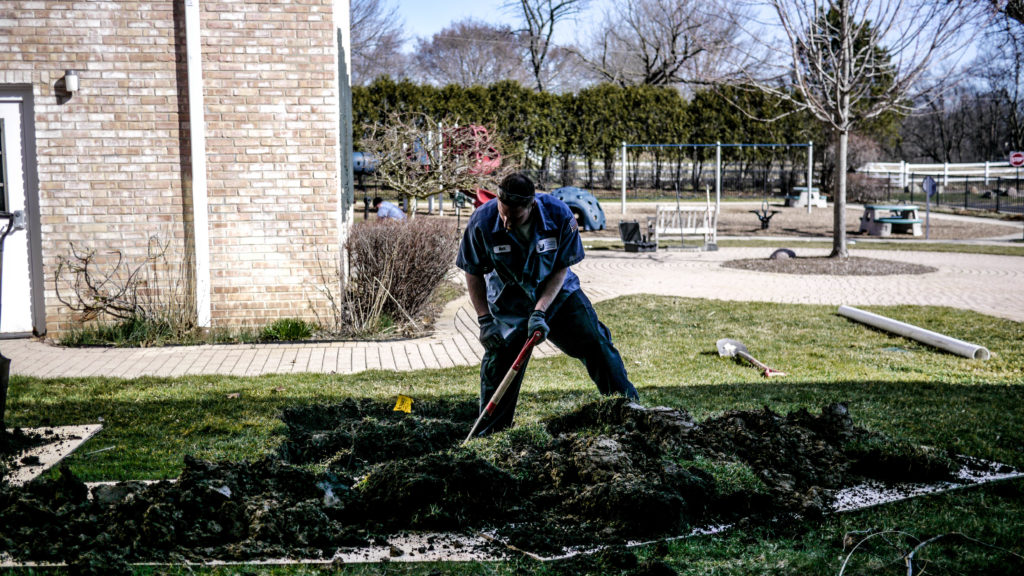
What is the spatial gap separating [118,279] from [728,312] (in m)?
6.90

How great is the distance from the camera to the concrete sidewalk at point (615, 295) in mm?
7797

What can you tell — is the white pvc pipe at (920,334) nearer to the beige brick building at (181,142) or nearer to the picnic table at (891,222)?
the beige brick building at (181,142)

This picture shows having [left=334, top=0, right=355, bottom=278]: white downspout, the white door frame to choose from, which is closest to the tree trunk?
[left=334, top=0, right=355, bottom=278]: white downspout

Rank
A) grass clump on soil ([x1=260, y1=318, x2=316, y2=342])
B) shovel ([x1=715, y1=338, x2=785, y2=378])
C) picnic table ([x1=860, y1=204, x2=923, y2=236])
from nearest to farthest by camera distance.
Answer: shovel ([x1=715, y1=338, x2=785, y2=378]) < grass clump on soil ([x1=260, y1=318, x2=316, y2=342]) < picnic table ([x1=860, y1=204, x2=923, y2=236])

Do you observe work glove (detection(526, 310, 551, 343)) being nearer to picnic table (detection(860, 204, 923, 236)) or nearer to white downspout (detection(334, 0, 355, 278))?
white downspout (detection(334, 0, 355, 278))

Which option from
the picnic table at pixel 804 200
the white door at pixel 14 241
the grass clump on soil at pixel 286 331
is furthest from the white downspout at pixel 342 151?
the picnic table at pixel 804 200

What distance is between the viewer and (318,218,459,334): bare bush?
362 inches

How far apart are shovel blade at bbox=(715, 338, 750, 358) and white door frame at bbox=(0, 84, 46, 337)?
6854 mm

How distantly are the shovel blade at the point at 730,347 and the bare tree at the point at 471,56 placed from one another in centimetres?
3933

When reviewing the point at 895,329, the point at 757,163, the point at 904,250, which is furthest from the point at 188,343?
the point at 757,163

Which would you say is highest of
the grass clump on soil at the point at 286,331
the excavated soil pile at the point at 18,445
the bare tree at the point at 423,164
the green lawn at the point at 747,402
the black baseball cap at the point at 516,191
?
the bare tree at the point at 423,164

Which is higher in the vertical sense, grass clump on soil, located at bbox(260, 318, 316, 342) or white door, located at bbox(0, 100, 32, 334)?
white door, located at bbox(0, 100, 32, 334)

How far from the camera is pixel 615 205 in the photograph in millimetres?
30625

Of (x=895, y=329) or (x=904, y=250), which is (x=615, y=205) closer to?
(x=904, y=250)
